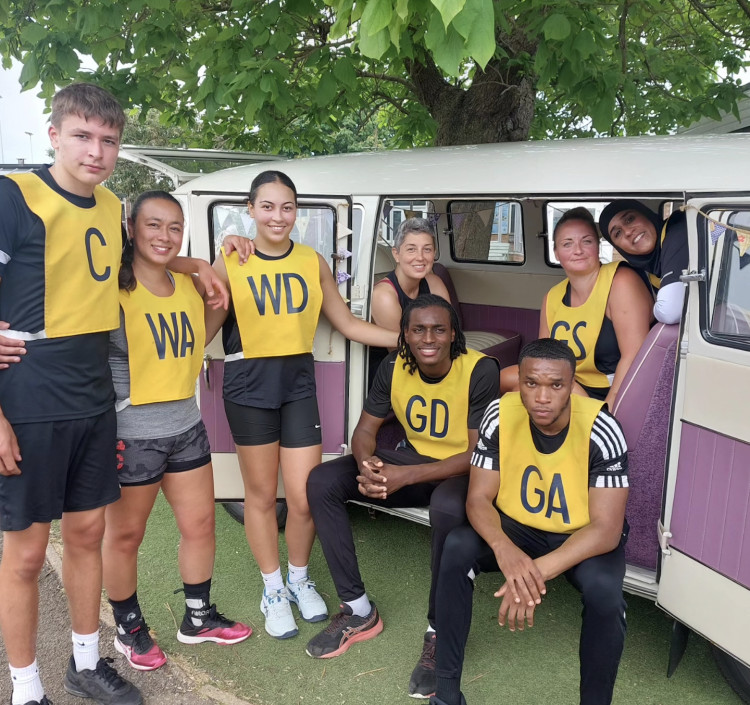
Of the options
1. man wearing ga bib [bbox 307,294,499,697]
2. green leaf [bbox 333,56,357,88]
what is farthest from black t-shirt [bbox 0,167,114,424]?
green leaf [bbox 333,56,357,88]

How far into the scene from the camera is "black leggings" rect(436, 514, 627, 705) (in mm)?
2506

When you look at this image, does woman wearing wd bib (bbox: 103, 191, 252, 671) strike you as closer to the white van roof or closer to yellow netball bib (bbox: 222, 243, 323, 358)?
yellow netball bib (bbox: 222, 243, 323, 358)

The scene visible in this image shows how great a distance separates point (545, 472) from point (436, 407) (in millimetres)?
734

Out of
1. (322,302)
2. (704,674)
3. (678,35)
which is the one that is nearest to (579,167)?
(322,302)

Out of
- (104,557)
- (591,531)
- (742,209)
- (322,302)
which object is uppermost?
(742,209)

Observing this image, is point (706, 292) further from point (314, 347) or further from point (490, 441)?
point (314, 347)

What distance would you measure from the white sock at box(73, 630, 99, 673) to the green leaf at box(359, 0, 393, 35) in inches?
101

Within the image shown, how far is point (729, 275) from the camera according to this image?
2582mm

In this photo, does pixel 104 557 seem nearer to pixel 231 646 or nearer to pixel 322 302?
pixel 231 646

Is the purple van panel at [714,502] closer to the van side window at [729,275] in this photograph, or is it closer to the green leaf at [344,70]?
the van side window at [729,275]

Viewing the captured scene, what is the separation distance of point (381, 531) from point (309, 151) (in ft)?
20.5

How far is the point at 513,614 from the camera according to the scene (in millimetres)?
2602

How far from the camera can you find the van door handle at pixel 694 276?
103 inches

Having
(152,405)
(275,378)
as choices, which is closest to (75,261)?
(152,405)
